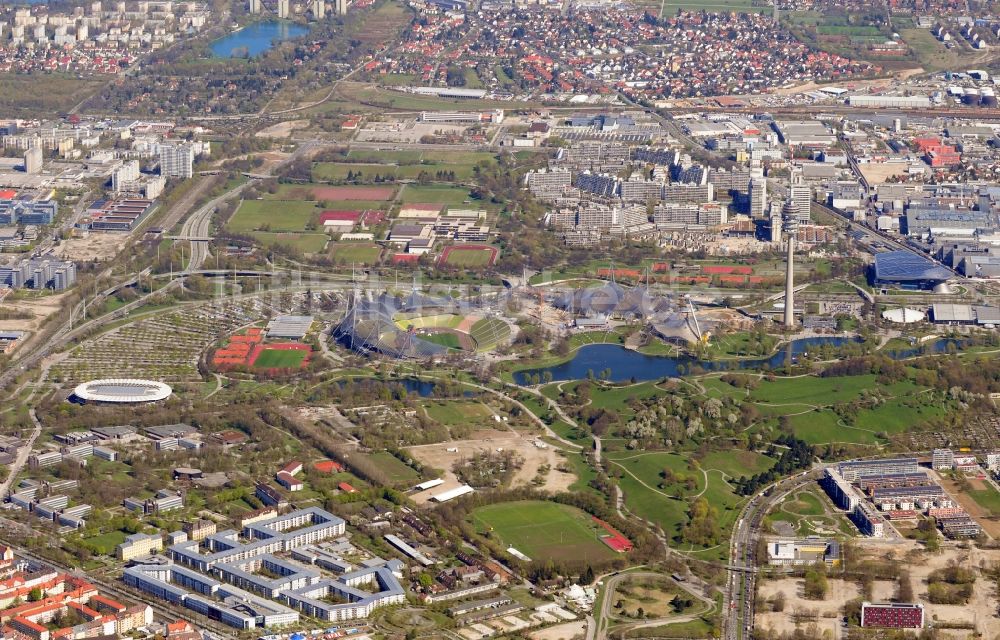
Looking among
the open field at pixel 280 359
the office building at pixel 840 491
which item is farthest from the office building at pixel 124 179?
the office building at pixel 840 491

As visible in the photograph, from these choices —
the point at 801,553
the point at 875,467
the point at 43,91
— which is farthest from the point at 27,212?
the point at 801,553

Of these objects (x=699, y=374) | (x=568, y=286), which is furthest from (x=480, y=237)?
(x=699, y=374)

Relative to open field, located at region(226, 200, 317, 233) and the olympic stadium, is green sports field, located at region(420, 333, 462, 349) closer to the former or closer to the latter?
the olympic stadium

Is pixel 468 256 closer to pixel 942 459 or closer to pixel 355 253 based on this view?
pixel 355 253

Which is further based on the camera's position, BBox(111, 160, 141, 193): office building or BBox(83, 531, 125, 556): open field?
BBox(111, 160, 141, 193): office building

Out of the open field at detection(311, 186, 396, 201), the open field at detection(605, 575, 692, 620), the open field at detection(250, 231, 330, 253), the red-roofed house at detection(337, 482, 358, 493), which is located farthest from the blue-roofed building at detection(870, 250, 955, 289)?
the open field at detection(605, 575, 692, 620)

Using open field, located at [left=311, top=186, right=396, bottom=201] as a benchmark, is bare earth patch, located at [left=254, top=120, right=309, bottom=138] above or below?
above
